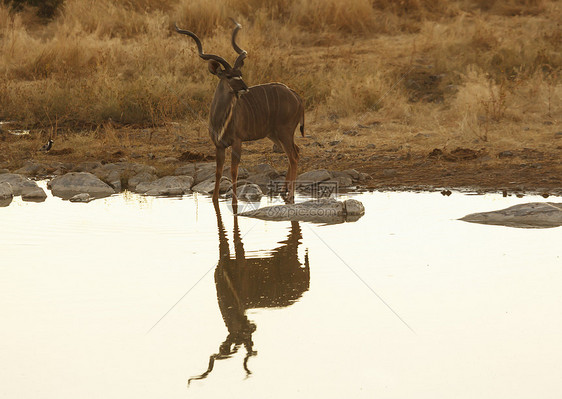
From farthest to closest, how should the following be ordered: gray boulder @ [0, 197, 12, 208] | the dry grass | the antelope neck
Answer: the dry grass → gray boulder @ [0, 197, 12, 208] → the antelope neck

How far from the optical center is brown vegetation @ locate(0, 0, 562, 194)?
12.6 m

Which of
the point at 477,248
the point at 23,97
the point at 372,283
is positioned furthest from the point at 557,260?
the point at 23,97

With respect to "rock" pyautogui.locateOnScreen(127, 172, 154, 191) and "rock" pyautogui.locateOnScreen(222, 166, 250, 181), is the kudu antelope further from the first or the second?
"rock" pyautogui.locateOnScreen(127, 172, 154, 191)

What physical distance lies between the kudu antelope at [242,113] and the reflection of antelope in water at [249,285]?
6.12 ft

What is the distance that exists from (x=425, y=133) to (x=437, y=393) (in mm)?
9272

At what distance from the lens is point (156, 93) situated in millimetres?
14250

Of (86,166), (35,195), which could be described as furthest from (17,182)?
(86,166)

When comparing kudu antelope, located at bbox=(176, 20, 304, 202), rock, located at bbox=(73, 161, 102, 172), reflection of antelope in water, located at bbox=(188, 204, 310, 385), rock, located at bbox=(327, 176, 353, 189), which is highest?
kudu antelope, located at bbox=(176, 20, 304, 202)

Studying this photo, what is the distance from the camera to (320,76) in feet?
50.3

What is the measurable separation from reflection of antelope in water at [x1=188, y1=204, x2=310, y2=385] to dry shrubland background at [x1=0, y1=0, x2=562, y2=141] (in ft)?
21.3

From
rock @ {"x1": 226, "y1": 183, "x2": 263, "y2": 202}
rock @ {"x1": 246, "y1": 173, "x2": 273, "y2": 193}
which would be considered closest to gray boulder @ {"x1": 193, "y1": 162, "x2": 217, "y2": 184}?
rock @ {"x1": 246, "y1": 173, "x2": 273, "y2": 193}

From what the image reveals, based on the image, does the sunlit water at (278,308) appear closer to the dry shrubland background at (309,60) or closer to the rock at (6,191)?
the rock at (6,191)

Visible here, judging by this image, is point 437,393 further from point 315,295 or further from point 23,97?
point 23,97

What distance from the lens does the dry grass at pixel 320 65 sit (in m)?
13.5
